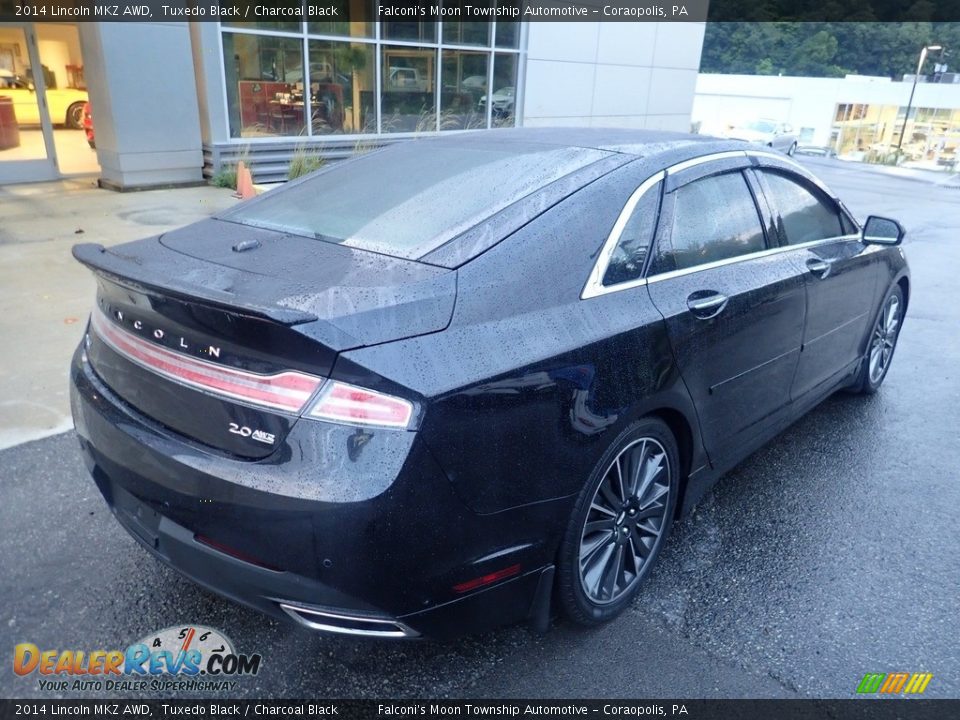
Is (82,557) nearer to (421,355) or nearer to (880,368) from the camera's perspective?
(421,355)

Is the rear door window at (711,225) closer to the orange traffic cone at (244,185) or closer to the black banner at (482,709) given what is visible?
Result: the black banner at (482,709)

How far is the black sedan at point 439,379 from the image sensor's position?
1849 millimetres

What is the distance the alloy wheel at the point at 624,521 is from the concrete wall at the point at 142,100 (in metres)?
9.86

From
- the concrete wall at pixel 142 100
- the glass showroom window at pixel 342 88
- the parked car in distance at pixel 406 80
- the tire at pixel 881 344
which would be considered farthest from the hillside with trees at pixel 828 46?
the tire at pixel 881 344

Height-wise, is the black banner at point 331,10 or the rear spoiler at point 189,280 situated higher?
the black banner at point 331,10

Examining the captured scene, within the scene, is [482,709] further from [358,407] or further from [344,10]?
[344,10]

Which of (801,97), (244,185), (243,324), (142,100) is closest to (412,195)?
(243,324)

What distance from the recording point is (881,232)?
4.04 m

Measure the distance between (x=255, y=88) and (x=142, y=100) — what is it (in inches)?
71.0

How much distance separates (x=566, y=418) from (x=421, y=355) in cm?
53

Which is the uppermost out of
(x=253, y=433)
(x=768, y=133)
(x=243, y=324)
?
(x=243, y=324)

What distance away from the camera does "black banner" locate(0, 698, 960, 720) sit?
7.21ft

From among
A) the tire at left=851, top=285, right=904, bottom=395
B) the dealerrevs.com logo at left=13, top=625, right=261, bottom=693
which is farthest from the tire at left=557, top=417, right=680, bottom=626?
the tire at left=851, top=285, right=904, bottom=395

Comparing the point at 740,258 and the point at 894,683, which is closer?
the point at 894,683
